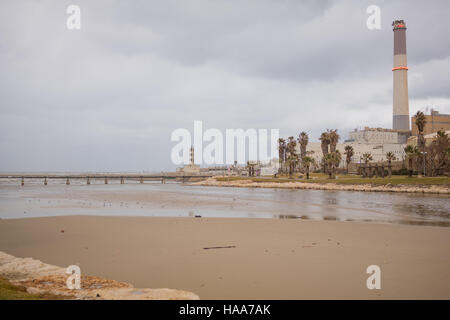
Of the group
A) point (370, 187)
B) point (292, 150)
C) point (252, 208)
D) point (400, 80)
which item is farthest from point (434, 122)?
point (252, 208)

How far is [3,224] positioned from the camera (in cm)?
1812

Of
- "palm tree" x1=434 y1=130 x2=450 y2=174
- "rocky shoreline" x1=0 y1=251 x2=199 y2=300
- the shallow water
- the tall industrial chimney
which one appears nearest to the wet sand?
"rocky shoreline" x1=0 y1=251 x2=199 y2=300

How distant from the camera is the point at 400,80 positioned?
15000 centimetres

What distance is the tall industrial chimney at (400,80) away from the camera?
5901 inches

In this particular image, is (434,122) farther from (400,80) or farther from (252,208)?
(252,208)

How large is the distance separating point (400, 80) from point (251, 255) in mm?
164184

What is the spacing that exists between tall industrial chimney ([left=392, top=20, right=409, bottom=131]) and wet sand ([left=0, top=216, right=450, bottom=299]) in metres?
155

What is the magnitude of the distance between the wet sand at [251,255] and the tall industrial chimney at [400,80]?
155073 millimetres

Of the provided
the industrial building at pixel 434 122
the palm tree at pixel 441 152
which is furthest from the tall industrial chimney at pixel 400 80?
the palm tree at pixel 441 152
